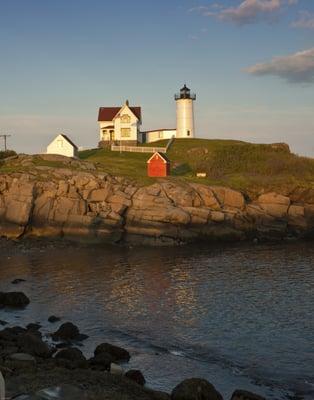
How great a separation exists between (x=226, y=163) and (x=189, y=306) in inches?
2109

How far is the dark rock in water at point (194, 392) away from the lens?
17.9 metres

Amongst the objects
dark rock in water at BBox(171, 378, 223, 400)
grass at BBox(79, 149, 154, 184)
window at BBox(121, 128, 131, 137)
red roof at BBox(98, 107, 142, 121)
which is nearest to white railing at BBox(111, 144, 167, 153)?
grass at BBox(79, 149, 154, 184)

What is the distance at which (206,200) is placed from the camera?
204ft

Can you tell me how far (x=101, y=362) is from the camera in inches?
870

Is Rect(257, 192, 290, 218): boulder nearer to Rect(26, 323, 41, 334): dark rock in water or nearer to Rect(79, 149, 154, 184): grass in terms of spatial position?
Rect(79, 149, 154, 184): grass

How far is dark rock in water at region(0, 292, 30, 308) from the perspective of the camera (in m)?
33.6

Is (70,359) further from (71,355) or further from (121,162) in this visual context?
(121,162)

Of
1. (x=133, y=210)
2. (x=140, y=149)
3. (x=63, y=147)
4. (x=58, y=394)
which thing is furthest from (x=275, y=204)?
(x=58, y=394)

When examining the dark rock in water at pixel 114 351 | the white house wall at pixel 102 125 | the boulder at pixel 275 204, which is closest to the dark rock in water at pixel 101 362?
the dark rock in water at pixel 114 351

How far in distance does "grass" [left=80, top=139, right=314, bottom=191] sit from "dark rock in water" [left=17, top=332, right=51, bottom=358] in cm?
4206

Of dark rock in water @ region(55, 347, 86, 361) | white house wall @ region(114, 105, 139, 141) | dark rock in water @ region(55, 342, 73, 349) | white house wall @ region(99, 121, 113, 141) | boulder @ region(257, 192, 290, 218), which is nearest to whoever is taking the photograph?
dark rock in water @ region(55, 347, 86, 361)

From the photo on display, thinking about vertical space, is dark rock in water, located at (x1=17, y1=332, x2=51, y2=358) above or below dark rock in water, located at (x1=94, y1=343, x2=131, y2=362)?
above

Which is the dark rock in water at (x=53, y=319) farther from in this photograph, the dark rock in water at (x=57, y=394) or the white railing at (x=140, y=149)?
the white railing at (x=140, y=149)

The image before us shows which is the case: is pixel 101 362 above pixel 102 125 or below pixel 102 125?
below
